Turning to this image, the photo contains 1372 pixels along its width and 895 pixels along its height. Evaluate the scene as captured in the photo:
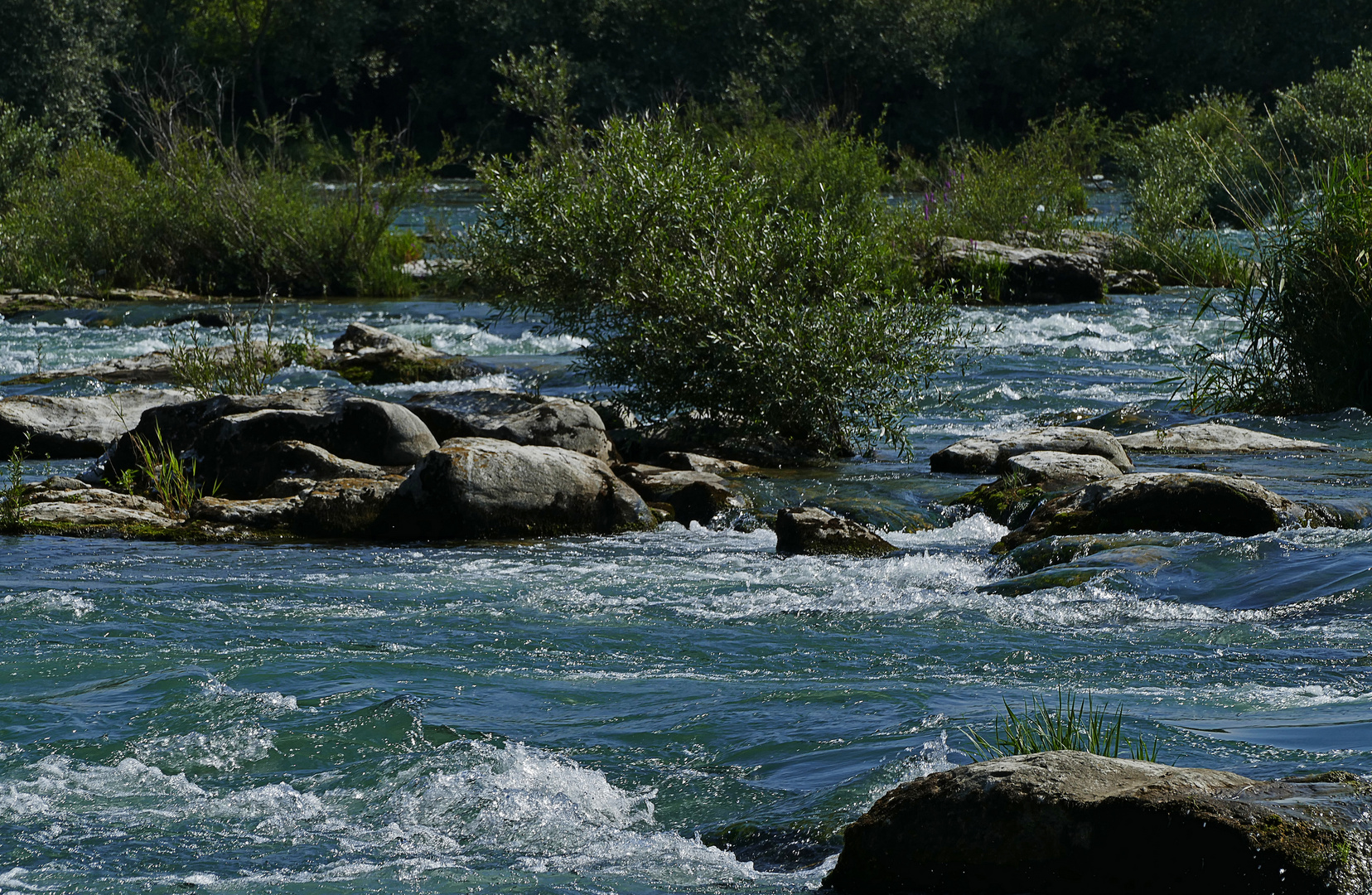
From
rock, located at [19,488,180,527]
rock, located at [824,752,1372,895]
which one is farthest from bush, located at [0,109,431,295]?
rock, located at [824,752,1372,895]

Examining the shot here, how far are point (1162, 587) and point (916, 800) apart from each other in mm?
4209

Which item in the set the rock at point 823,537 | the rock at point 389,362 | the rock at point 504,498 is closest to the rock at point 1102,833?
the rock at point 823,537

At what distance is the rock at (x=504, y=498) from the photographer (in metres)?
9.61

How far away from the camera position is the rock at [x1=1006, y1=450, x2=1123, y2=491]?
1025 cm

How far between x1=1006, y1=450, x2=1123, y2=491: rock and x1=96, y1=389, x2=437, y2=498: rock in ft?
14.4

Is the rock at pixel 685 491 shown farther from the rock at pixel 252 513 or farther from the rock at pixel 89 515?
the rock at pixel 89 515

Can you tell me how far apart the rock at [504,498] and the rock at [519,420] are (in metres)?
1.32

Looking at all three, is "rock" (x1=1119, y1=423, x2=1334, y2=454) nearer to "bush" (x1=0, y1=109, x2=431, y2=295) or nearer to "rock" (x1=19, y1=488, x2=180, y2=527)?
"rock" (x1=19, y1=488, x2=180, y2=527)

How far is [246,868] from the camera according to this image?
13.5ft

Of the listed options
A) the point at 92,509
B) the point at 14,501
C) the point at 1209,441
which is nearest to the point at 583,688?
the point at 92,509

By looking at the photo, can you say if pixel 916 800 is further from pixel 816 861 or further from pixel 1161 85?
pixel 1161 85

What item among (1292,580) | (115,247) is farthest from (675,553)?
(115,247)

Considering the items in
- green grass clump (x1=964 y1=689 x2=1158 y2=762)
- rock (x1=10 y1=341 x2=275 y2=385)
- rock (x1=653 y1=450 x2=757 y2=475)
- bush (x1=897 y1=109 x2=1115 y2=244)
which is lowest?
rock (x1=10 y1=341 x2=275 y2=385)

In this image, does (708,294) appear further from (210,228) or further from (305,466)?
(210,228)
